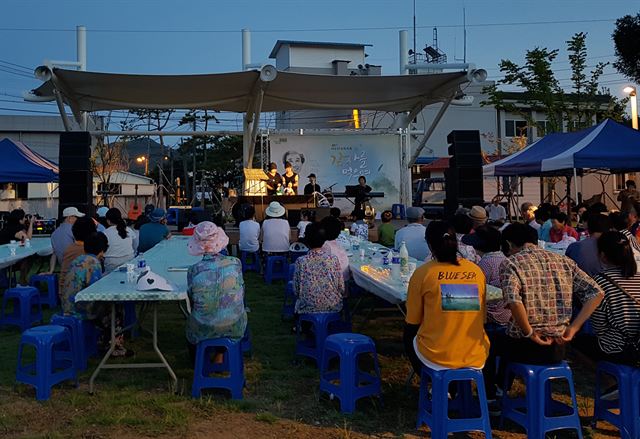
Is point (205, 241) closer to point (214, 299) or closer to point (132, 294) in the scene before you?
point (214, 299)

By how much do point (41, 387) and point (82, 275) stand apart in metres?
0.92

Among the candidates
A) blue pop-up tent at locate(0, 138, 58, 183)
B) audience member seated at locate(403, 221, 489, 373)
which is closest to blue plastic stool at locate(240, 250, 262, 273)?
blue pop-up tent at locate(0, 138, 58, 183)

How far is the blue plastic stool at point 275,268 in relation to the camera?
871cm

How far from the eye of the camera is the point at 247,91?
45.2ft

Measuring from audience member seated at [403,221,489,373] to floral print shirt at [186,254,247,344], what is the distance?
4.32 feet

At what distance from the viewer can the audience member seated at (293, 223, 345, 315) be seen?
4668mm

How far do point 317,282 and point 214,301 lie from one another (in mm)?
977

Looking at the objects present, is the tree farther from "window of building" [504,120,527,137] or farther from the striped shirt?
the striped shirt

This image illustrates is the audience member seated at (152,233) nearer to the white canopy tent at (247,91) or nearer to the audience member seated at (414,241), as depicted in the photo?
the audience member seated at (414,241)

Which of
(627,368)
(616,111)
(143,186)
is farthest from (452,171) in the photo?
(143,186)

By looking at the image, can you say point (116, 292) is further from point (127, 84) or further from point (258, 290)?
point (127, 84)

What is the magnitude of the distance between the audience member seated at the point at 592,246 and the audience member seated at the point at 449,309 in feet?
6.13

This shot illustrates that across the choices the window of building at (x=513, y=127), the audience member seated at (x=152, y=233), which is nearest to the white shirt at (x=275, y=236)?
the audience member seated at (x=152, y=233)

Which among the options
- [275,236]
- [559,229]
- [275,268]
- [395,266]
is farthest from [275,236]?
[559,229]
